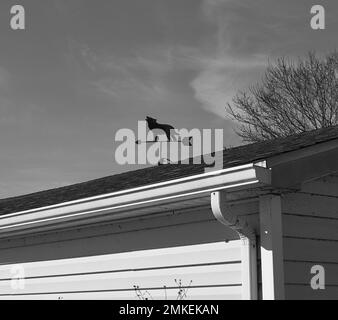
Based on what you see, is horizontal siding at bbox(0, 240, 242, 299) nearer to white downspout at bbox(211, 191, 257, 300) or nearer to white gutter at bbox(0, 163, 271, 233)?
white downspout at bbox(211, 191, 257, 300)

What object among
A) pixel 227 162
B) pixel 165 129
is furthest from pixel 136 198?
pixel 165 129

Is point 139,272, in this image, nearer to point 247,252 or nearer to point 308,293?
point 247,252

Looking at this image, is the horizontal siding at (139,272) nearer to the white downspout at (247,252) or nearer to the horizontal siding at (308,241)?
the white downspout at (247,252)

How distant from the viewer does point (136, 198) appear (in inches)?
232

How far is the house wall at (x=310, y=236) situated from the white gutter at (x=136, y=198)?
59 centimetres

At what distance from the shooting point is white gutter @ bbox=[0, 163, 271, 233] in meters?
5.03

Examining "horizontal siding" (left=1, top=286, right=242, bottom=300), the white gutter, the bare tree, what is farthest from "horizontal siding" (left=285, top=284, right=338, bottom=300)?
the bare tree

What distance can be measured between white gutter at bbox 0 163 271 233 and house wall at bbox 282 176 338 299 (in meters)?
0.59

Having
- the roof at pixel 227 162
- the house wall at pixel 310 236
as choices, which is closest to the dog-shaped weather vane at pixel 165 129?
the roof at pixel 227 162

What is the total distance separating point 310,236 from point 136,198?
1.62m

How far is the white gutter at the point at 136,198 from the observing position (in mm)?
5027

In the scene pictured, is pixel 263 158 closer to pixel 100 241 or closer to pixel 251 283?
pixel 251 283
